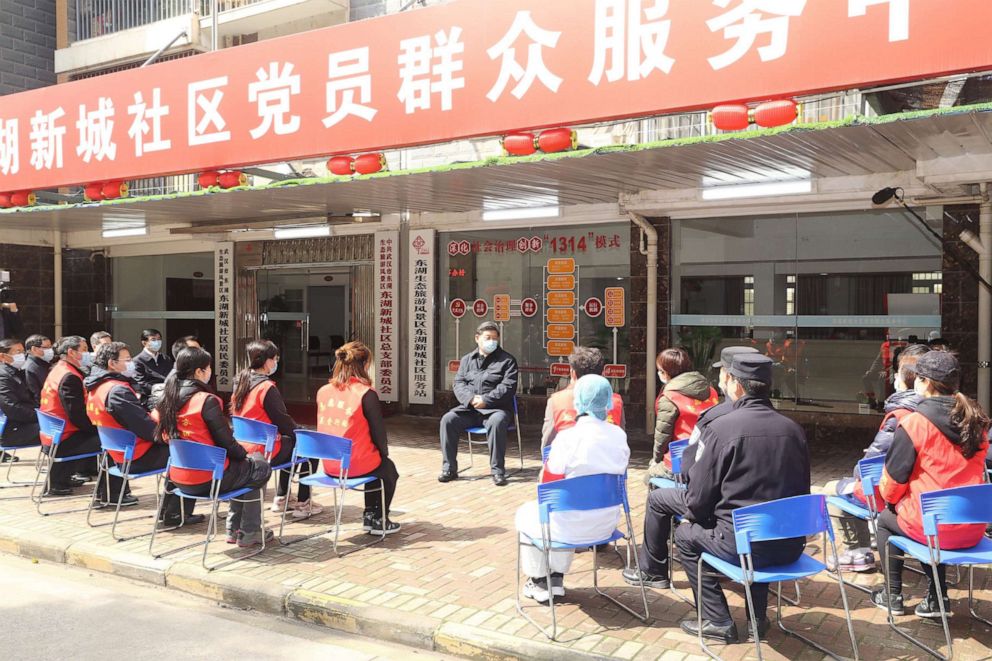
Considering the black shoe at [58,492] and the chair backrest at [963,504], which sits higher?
the chair backrest at [963,504]

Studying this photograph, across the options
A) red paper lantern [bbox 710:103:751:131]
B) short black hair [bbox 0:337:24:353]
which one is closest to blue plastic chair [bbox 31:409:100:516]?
short black hair [bbox 0:337:24:353]

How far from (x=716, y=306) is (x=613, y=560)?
5881 millimetres

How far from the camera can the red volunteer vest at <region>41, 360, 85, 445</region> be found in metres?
7.68

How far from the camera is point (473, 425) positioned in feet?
29.2

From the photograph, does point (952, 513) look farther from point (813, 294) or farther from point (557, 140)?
point (813, 294)

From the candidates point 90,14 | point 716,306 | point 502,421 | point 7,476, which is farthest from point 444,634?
point 90,14

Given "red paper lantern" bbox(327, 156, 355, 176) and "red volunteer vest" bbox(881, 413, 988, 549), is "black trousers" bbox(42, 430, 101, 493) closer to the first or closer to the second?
"red paper lantern" bbox(327, 156, 355, 176)

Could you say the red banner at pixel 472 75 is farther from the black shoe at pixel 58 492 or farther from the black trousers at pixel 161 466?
the black shoe at pixel 58 492

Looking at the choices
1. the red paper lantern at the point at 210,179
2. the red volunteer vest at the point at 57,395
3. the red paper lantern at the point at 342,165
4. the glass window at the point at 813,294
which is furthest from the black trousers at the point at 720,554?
the red paper lantern at the point at 210,179

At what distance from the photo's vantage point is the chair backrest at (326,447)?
599cm

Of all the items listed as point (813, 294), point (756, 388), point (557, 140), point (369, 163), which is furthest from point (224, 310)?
point (756, 388)

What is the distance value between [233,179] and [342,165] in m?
1.67

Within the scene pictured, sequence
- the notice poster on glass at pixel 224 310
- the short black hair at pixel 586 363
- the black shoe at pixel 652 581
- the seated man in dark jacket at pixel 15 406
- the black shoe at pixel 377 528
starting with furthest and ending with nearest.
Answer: the notice poster on glass at pixel 224 310 → the seated man in dark jacket at pixel 15 406 → the short black hair at pixel 586 363 → the black shoe at pixel 377 528 → the black shoe at pixel 652 581

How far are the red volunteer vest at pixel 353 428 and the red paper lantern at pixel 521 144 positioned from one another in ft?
10.6
